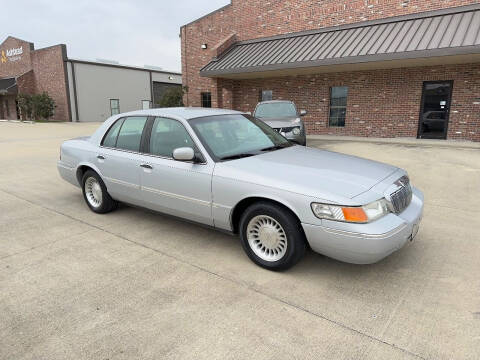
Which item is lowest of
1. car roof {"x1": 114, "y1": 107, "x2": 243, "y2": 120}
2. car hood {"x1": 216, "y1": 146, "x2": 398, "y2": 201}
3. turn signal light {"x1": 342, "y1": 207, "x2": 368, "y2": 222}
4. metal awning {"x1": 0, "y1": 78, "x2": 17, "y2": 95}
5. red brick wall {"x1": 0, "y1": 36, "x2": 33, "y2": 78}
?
turn signal light {"x1": 342, "y1": 207, "x2": 368, "y2": 222}

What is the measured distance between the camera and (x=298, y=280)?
11.0 feet

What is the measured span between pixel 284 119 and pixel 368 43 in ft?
18.3

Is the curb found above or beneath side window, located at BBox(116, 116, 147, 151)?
beneath

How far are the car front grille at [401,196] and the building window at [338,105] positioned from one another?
42.0ft

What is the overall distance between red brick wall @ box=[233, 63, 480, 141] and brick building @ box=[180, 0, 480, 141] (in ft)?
0.12

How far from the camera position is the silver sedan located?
10.0 ft

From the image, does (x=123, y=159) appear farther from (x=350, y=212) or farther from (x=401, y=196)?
(x=401, y=196)

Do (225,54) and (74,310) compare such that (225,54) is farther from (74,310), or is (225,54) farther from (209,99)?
(74,310)

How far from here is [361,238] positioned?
116 inches

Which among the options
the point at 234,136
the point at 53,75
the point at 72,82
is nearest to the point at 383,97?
the point at 234,136

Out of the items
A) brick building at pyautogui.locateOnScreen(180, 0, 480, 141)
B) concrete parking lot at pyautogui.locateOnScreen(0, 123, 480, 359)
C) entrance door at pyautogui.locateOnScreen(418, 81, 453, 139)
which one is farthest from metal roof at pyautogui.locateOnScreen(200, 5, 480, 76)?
concrete parking lot at pyautogui.locateOnScreen(0, 123, 480, 359)

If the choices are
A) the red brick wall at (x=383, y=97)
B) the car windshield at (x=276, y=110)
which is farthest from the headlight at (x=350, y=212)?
the red brick wall at (x=383, y=97)

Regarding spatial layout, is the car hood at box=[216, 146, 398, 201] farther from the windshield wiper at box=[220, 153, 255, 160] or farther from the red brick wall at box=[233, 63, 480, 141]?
the red brick wall at box=[233, 63, 480, 141]

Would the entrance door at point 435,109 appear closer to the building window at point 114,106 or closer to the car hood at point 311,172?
the car hood at point 311,172
